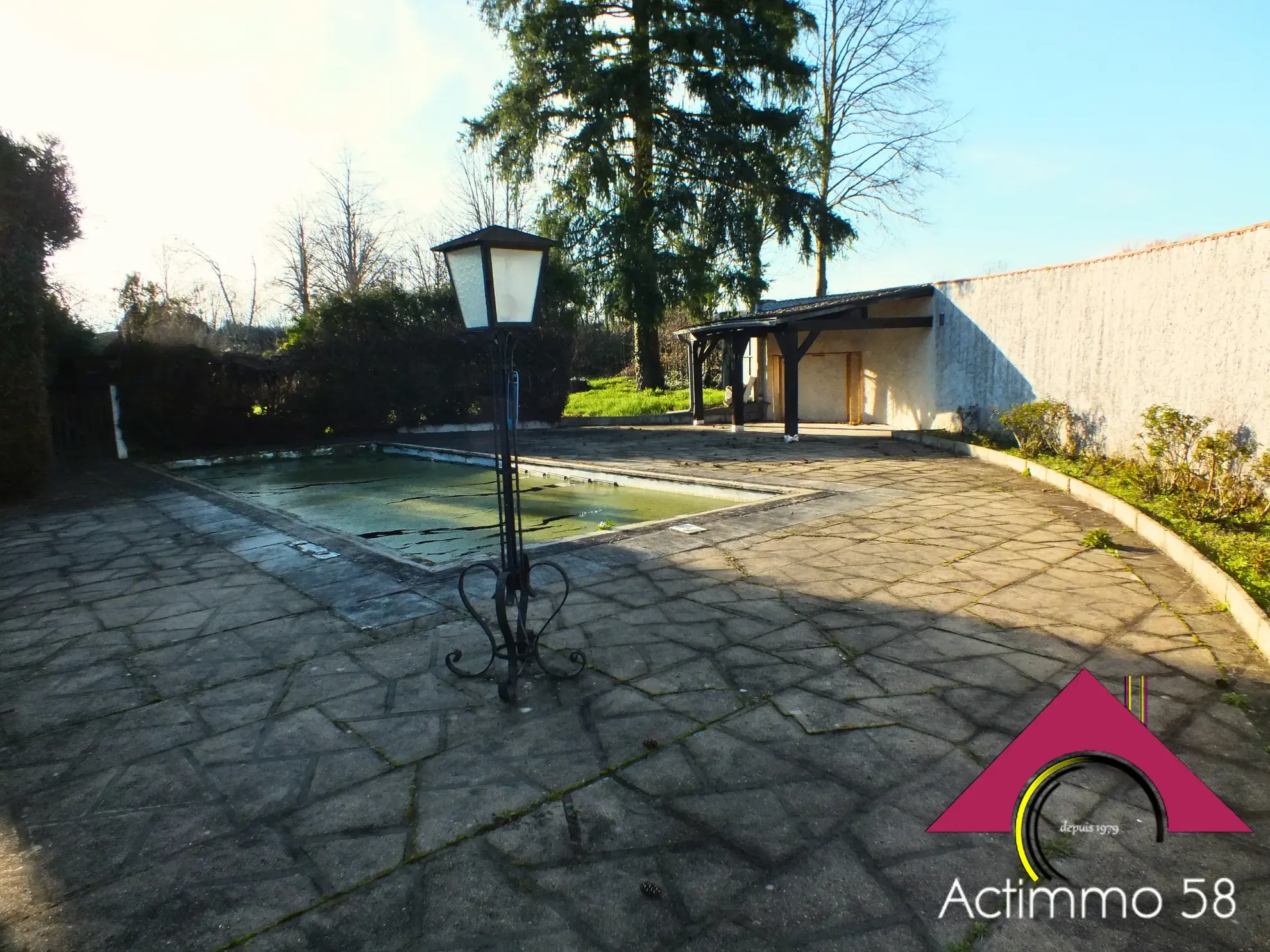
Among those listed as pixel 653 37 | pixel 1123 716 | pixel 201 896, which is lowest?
pixel 201 896

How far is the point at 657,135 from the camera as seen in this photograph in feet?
62.4

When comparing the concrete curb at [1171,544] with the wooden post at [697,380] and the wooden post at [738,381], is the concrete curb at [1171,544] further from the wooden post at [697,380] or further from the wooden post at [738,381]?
the wooden post at [697,380]

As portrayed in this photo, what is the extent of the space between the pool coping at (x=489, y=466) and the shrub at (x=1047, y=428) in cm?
416

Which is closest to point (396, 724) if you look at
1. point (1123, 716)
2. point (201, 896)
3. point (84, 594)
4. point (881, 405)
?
point (201, 896)

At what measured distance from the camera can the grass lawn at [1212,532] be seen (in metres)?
4.53

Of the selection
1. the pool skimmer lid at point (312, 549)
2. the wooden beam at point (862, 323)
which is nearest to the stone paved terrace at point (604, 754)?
the pool skimmer lid at point (312, 549)

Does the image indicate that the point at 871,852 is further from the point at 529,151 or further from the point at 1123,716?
the point at 529,151

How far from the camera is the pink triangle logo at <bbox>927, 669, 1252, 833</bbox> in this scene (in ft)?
7.55

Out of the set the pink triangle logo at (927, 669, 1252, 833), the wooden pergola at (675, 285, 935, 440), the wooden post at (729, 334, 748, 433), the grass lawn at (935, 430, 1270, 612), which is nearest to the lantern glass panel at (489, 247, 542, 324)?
the pink triangle logo at (927, 669, 1252, 833)

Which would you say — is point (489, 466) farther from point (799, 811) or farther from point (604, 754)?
point (799, 811)

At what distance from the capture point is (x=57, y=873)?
2.19m

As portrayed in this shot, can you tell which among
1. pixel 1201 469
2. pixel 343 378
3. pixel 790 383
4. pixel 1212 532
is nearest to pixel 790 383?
pixel 790 383

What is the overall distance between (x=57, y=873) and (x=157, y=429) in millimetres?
13568

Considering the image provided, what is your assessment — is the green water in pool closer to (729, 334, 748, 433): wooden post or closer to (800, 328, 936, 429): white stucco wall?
(729, 334, 748, 433): wooden post
